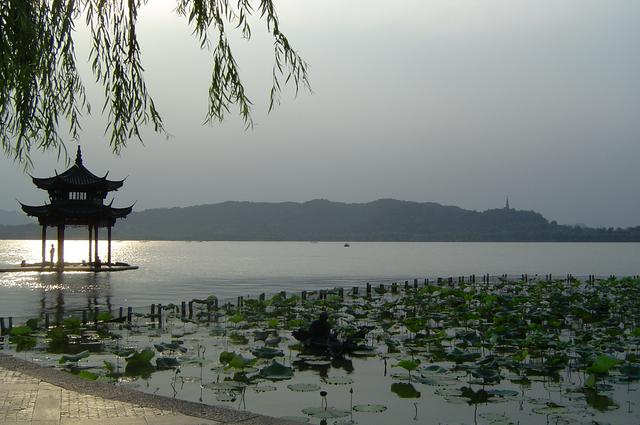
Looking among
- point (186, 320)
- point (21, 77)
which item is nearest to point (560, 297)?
point (186, 320)

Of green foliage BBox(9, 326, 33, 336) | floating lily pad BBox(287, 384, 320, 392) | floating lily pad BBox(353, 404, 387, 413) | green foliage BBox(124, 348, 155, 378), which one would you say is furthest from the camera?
green foliage BBox(9, 326, 33, 336)

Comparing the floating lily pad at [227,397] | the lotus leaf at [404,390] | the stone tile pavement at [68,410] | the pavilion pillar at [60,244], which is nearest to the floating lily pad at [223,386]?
the floating lily pad at [227,397]

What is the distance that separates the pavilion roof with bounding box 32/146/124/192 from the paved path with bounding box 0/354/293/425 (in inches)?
1370

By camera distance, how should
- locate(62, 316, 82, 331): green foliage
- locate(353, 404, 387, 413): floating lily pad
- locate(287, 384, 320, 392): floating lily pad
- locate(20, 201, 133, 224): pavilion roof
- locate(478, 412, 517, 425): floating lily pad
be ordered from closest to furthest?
locate(478, 412, 517, 425): floating lily pad, locate(353, 404, 387, 413): floating lily pad, locate(287, 384, 320, 392): floating lily pad, locate(62, 316, 82, 331): green foliage, locate(20, 201, 133, 224): pavilion roof

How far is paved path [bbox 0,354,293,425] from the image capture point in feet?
19.6

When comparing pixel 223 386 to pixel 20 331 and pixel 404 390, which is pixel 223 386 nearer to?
pixel 404 390

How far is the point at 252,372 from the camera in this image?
36.6 ft

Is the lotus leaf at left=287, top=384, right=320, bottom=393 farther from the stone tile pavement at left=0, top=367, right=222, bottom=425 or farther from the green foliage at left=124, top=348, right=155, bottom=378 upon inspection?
the stone tile pavement at left=0, top=367, right=222, bottom=425

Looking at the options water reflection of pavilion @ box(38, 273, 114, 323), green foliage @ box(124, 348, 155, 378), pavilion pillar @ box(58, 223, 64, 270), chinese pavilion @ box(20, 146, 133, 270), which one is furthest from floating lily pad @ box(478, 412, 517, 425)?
pavilion pillar @ box(58, 223, 64, 270)

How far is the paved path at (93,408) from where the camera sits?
596cm

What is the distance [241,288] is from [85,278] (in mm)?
10450

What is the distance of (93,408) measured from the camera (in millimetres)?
6402

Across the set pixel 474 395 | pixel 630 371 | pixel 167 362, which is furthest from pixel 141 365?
pixel 630 371

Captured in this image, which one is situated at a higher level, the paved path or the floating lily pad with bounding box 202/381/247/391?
the paved path
